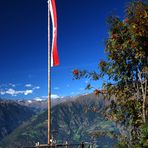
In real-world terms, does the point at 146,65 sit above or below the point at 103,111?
above

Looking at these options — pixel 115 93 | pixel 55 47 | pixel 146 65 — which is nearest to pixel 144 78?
pixel 146 65

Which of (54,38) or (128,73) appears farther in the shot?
(128,73)

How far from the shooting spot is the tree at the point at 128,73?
72.3ft

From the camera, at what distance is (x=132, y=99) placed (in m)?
23.1

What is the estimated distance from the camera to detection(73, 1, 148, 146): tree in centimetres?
2203

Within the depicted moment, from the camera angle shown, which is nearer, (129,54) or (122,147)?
(122,147)

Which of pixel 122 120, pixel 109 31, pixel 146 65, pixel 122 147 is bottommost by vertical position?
pixel 122 147

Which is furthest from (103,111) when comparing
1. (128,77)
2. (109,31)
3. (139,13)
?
(139,13)

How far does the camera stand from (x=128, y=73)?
77.4ft

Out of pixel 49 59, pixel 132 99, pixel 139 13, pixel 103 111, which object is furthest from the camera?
pixel 103 111

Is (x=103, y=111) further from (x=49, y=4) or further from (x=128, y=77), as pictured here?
(x=49, y=4)

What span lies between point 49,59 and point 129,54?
6640 millimetres

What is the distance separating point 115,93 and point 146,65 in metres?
2.90

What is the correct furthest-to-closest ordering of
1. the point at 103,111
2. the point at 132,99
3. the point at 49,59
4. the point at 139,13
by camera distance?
the point at 103,111 → the point at 132,99 → the point at 139,13 → the point at 49,59
